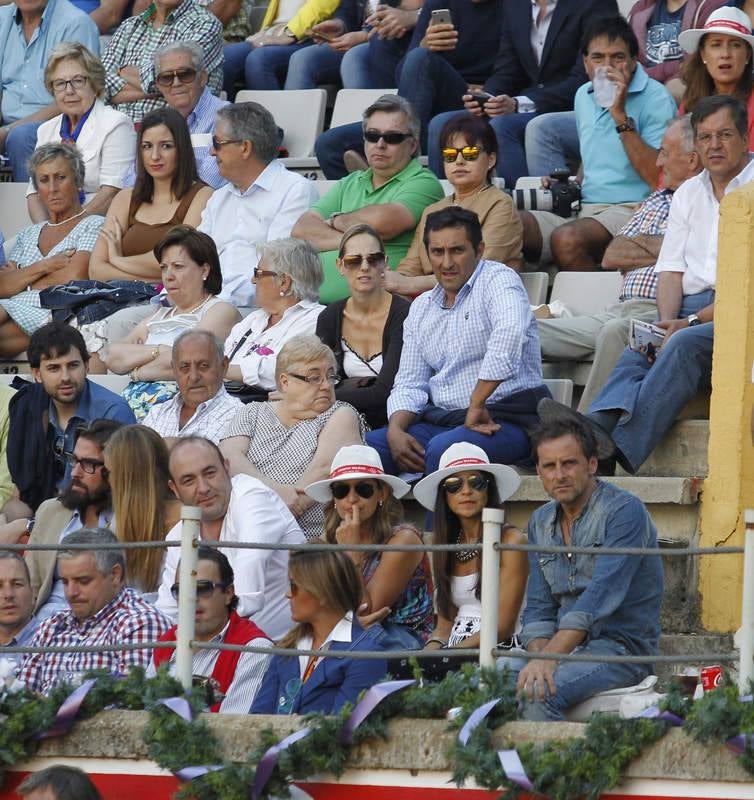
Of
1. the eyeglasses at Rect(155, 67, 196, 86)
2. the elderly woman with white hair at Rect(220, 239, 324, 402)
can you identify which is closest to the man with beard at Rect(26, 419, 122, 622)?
the elderly woman with white hair at Rect(220, 239, 324, 402)

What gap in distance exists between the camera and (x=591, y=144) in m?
10.4

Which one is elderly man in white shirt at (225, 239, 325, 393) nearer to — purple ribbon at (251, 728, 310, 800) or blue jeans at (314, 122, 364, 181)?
blue jeans at (314, 122, 364, 181)

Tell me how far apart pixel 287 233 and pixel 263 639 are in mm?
3899

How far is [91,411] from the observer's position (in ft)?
29.5

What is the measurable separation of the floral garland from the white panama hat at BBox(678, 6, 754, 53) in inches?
175

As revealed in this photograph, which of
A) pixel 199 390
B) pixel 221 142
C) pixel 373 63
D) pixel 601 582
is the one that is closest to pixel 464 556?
pixel 601 582

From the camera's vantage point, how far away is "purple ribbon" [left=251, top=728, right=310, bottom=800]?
19.7ft

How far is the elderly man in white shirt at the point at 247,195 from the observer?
405 inches

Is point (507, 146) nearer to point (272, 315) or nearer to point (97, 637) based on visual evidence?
point (272, 315)

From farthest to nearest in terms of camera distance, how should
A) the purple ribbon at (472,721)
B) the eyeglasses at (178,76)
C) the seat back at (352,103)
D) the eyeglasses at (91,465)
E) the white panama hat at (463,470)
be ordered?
the seat back at (352,103) → the eyeglasses at (178,76) → the eyeglasses at (91,465) → the white panama hat at (463,470) → the purple ribbon at (472,721)

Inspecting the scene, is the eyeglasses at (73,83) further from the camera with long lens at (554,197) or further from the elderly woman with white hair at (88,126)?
the camera with long lens at (554,197)

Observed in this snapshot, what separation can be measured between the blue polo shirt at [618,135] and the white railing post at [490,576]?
4.71m

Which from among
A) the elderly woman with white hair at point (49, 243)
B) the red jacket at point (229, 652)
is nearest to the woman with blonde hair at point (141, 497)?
the red jacket at point (229, 652)

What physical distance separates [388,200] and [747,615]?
4.67 meters
